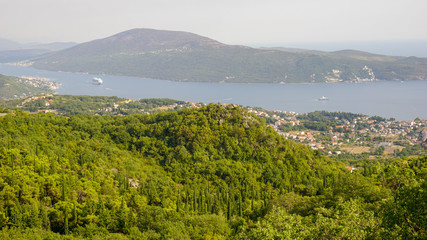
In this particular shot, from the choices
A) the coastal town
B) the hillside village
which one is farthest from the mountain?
the coastal town

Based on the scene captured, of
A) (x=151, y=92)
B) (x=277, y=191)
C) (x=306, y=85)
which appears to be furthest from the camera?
(x=306, y=85)

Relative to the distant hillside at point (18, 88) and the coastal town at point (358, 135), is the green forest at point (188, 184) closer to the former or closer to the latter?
the coastal town at point (358, 135)

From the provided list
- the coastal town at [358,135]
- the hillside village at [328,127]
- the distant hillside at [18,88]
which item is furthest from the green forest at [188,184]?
the distant hillside at [18,88]

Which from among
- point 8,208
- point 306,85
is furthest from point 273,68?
point 8,208

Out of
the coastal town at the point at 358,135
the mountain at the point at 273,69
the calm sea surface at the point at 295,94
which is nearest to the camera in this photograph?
the coastal town at the point at 358,135

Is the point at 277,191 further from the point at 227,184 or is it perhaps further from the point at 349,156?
the point at 349,156

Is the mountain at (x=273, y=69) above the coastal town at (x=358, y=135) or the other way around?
above

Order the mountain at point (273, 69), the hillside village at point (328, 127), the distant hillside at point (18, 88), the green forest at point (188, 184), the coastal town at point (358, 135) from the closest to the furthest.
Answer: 1. the green forest at point (188, 184)
2. the coastal town at point (358, 135)
3. the hillside village at point (328, 127)
4. the distant hillside at point (18, 88)
5. the mountain at point (273, 69)
